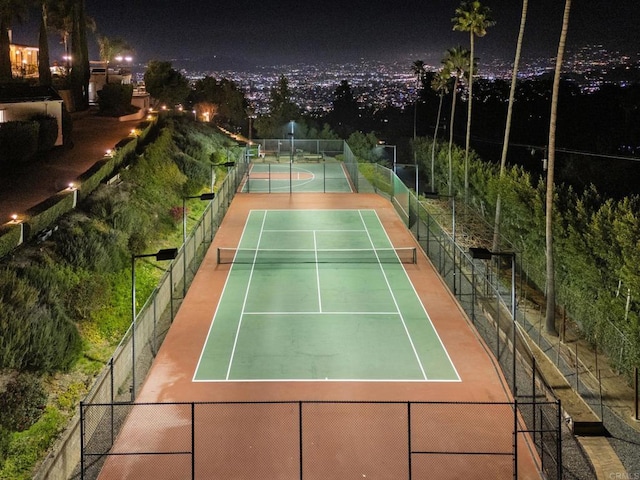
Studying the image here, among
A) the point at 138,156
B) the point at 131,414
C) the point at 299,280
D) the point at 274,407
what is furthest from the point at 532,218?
the point at 138,156

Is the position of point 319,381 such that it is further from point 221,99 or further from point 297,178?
point 221,99

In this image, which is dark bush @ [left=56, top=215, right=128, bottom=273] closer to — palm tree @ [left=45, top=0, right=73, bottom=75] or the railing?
the railing

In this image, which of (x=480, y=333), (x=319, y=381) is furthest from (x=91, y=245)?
(x=480, y=333)

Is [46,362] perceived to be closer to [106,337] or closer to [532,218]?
[106,337]

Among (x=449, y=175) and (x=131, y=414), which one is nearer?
(x=131, y=414)

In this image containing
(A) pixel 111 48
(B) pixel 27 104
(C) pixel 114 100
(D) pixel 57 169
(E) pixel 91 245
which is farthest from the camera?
(A) pixel 111 48

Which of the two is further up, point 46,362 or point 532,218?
point 532,218

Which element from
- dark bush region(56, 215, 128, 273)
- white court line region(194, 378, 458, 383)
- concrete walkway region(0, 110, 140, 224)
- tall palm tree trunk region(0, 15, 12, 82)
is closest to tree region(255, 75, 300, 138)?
concrete walkway region(0, 110, 140, 224)

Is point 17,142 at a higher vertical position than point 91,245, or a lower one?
higher
